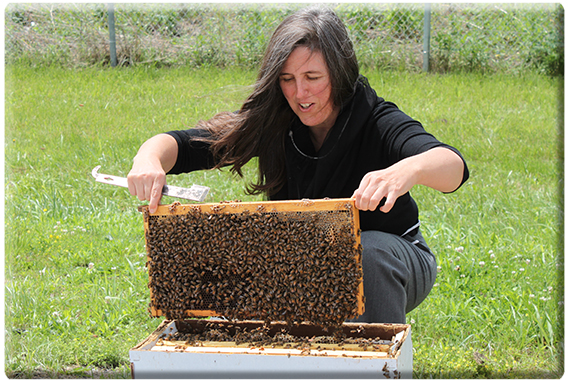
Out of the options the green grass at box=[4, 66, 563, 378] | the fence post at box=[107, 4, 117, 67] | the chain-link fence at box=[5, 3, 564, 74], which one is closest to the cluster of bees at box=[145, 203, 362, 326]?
the green grass at box=[4, 66, 563, 378]

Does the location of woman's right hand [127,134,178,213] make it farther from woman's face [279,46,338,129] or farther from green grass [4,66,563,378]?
woman's face [279,46,338,129]

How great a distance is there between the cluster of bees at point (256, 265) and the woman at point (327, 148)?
20 centimetres

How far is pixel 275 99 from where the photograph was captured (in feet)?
8.50

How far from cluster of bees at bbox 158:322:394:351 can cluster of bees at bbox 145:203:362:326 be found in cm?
7

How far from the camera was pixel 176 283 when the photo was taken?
212 centimetres

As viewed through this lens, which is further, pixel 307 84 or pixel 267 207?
pixel 307 84

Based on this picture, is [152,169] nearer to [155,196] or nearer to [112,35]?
[155,196]

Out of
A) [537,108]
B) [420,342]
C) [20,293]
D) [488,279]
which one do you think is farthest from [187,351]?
[537,108]

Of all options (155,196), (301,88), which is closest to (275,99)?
(301,88)

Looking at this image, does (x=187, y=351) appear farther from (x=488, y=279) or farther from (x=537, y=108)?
(x=537, y=108)

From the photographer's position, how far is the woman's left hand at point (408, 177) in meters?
1.91

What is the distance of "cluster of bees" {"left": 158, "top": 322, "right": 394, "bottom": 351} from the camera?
193cm

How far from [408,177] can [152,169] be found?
101 cm

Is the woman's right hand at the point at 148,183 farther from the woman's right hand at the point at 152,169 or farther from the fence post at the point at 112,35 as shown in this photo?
the fence post at the point at 112,35
